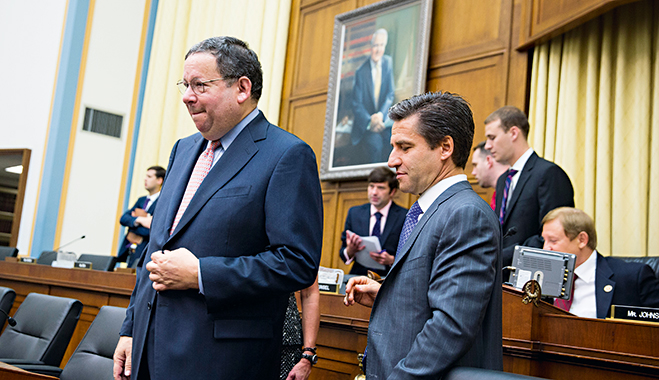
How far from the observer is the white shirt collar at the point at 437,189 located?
63.5 inches

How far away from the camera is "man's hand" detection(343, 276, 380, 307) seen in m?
1.62

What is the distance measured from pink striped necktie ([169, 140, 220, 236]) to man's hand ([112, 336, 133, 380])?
1.22ft

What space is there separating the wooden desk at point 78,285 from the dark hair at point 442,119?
2.90 metres

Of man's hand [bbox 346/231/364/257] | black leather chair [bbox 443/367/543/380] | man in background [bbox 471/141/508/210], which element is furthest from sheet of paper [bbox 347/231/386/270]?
black leather chair [bbox 443/367/543/380]

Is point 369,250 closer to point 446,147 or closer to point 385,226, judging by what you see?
point 385,226

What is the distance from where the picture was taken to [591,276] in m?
3.08

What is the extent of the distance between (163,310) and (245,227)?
0.99 feet

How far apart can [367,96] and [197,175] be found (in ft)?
15.1

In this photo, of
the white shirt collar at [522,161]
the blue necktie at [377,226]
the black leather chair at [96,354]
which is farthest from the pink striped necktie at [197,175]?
the blue necktie at [377,226]

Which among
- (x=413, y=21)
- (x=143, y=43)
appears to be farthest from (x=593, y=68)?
(x=143, y=43)

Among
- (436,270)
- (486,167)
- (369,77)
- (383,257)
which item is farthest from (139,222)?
(436,270)

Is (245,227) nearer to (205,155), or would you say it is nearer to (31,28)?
(205,155)

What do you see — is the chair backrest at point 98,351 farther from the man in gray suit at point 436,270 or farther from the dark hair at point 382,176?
the dark hair at point 382,176

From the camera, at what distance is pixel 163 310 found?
1649mm
